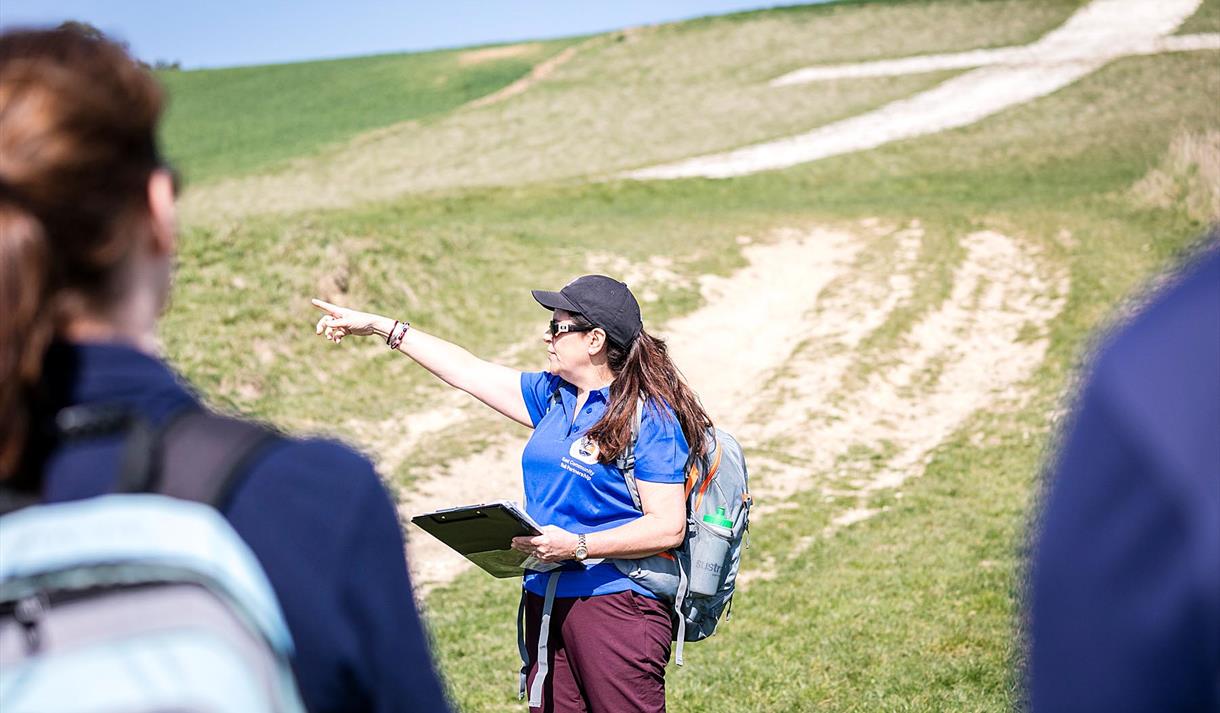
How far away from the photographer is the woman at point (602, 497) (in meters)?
3.92

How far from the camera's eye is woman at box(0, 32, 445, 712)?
141 cm

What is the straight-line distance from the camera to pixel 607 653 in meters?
3.96

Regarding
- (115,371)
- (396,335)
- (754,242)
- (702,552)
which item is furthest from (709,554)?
(754,242)

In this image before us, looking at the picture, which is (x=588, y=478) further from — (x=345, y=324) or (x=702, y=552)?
(x=345, y=324)

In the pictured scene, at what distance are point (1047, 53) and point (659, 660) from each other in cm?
3708

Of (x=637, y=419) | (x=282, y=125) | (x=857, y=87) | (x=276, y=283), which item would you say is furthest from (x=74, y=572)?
(x=282, y=125)

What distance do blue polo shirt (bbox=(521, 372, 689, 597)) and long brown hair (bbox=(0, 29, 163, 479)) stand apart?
2479mm

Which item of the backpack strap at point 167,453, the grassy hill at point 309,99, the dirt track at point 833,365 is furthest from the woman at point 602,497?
the grassy hill at point 309,99

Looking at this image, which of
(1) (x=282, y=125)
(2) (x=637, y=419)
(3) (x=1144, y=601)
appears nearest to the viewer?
(3) (x=1144, y=601)

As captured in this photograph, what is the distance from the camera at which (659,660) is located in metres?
4.06

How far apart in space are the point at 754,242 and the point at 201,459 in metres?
18.9

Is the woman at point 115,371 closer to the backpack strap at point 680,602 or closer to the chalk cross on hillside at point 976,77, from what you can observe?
the backpack strap at point 680,602

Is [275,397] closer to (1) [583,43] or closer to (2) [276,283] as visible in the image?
(2) [276,283]

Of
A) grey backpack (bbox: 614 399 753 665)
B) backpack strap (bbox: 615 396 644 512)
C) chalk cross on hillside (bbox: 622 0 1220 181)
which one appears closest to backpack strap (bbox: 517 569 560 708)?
grey backpack (bbox: 614 399 753 665)
